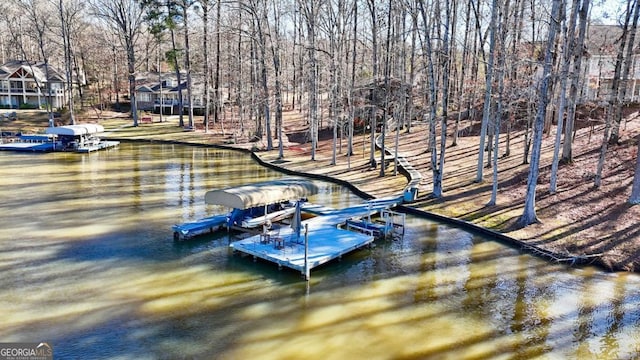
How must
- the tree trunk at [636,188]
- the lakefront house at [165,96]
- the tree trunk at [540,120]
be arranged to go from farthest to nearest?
the lakefront house at [165,96] → the tree trunk at [636,188] → the tree trunk at [540,120]

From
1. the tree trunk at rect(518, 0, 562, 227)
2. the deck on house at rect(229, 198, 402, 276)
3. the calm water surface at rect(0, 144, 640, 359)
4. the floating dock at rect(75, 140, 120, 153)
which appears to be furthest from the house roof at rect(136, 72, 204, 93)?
the tree trunk at rect(518, 0, 562, 227)

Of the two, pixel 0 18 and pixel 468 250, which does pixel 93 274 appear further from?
pixel 0 18

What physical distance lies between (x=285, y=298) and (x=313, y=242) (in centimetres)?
364

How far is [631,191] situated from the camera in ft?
60.6

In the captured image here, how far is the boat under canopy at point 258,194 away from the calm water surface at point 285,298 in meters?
Answer: 1.55

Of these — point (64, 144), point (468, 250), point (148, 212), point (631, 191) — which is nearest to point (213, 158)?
point (64, 144)

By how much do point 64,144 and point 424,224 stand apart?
93.8ft

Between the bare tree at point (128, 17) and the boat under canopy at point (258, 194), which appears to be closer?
the boat under canopy at point (258, 194)

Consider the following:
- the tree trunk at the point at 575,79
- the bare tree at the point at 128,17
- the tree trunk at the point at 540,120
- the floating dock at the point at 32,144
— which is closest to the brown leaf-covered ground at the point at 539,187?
the tree trunk at the point at 540,120

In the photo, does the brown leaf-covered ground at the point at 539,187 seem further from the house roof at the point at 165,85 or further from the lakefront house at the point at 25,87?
the lakefront house at the point at 25,87

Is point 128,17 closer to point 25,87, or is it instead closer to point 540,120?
point 25,87

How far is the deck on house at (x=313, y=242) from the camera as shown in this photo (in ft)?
45.9

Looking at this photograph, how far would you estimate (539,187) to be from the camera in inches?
Answer: 808

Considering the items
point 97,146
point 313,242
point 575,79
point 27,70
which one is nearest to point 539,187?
point 575,79
